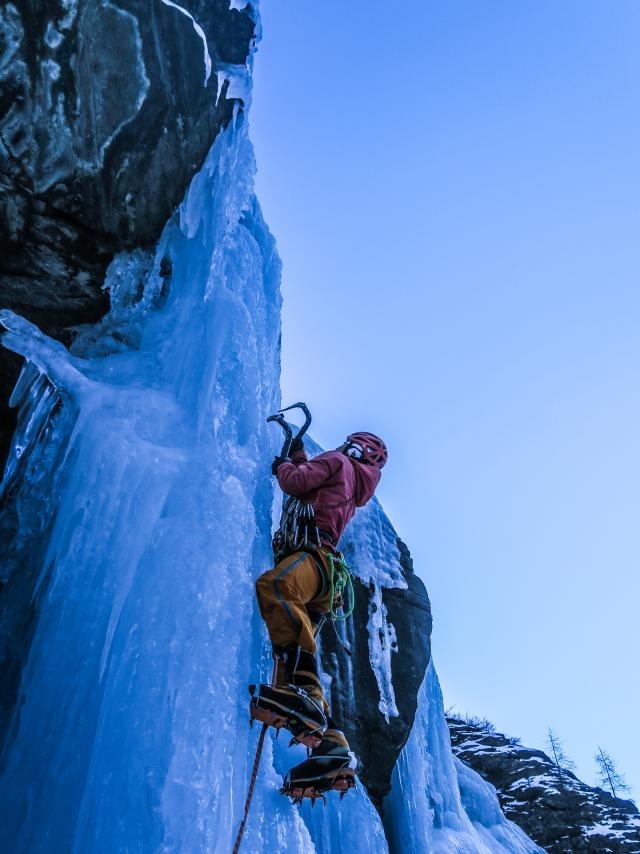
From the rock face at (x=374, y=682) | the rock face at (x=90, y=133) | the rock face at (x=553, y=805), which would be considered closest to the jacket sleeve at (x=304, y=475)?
the rock face at (x=90, y=133)

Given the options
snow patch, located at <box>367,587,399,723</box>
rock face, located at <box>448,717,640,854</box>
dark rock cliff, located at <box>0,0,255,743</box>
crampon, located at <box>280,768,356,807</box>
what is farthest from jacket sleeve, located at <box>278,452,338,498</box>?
rock face, located at <box>448,717,640,854</box>

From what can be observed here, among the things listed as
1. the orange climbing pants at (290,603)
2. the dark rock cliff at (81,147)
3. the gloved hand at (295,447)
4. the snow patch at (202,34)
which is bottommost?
the orange climbing pants at (290,603)

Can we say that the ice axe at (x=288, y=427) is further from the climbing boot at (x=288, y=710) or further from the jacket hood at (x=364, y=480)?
the climbing boot at (x=288, y=710)

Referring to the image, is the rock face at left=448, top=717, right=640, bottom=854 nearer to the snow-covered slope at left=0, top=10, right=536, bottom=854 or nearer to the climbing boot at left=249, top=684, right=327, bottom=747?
the snow-covered slope at left=0, top=10, right=536, bottom=854

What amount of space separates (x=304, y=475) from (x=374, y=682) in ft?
10.9

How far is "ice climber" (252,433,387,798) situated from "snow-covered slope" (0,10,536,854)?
336mm

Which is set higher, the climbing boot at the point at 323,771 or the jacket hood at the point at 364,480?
the jacket hood at the point at 364,480

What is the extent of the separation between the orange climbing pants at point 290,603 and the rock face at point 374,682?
2977mm

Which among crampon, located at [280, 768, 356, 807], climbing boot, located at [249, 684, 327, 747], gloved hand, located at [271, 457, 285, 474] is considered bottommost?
crampon, located at [280, 768, 356, 807]

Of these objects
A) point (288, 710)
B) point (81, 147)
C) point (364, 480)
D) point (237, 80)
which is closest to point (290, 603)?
point (288, 710)

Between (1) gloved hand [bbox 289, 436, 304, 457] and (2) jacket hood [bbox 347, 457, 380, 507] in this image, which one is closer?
(2) jacket hood [bbox 347, 457, 380, 507]

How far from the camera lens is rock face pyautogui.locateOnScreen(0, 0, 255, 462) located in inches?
188

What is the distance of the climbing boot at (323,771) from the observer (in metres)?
2.76

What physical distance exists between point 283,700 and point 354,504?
1476 millimetres
